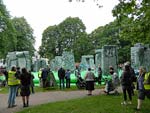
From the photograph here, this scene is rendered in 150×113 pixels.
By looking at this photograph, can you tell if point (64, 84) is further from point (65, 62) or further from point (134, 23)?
point (65, 62)

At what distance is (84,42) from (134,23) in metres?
68.1

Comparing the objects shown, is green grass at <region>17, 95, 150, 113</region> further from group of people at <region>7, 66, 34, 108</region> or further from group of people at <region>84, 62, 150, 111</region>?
group of people at <region>7, 66, 34, 108</region>

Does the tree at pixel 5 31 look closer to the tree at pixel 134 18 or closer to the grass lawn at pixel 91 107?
the tree at pixel 134 18

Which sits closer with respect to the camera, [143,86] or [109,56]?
[143,86]

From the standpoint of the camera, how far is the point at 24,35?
90.2 metres

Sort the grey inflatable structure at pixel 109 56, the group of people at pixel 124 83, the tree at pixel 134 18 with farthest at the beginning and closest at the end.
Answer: the grey inflatable structure at pixel 109 56 < the tree at pixel 134 18 < the group of people at pixel 124 83

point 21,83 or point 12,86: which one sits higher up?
point 21,83

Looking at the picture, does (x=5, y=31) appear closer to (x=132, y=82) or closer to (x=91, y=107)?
(x=132, y=82)

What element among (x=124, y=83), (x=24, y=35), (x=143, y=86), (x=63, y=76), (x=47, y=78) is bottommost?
(x=143, y=86)

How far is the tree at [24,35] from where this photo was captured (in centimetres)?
8850

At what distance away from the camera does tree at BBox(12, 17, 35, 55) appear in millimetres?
88500

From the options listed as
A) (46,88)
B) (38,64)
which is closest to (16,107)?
(46,88)

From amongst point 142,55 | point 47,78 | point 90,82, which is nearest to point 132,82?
point 90,82

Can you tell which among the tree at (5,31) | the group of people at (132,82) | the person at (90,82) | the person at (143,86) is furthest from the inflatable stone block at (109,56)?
the tree at (5,31)
